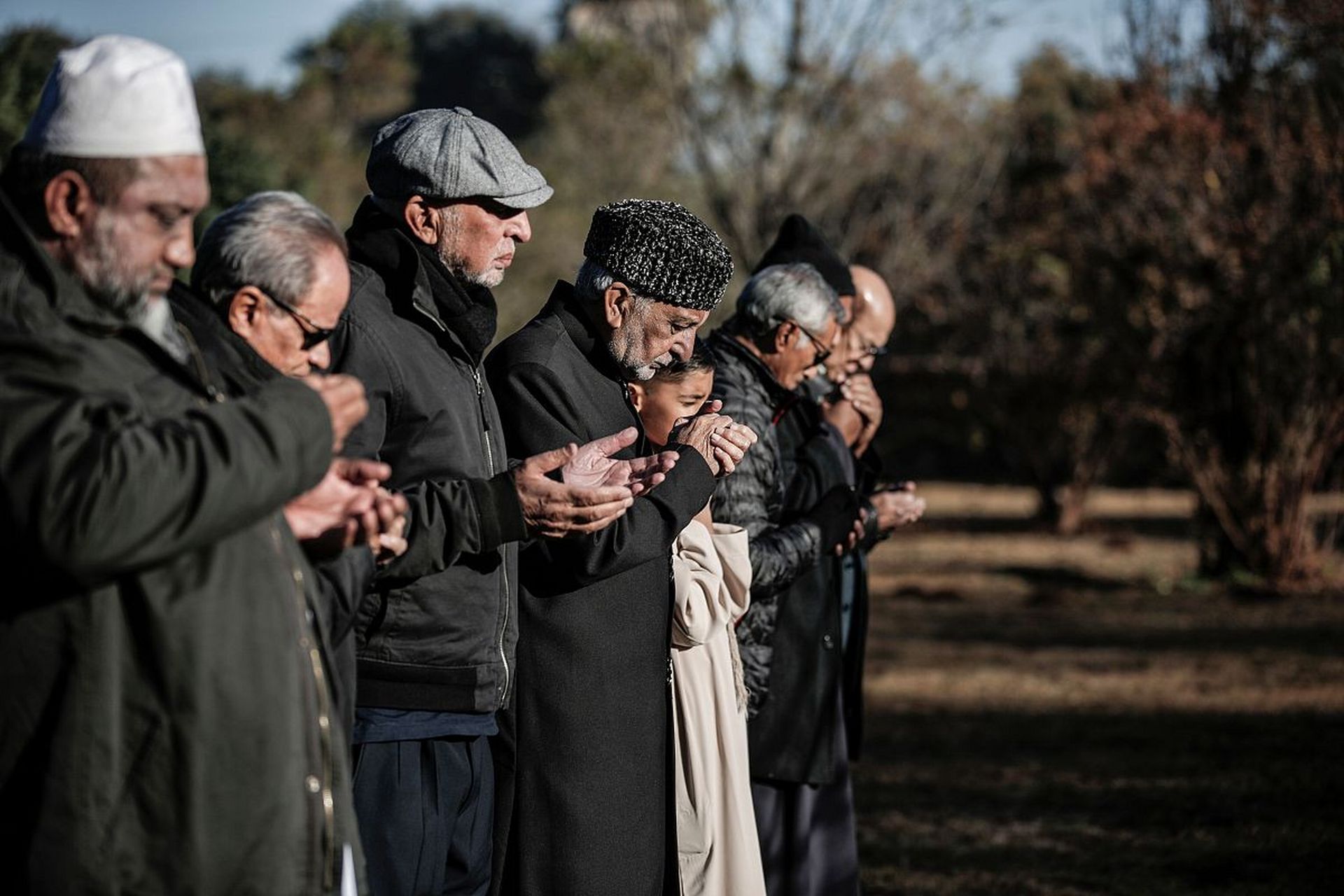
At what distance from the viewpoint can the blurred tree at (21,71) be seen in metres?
6.94

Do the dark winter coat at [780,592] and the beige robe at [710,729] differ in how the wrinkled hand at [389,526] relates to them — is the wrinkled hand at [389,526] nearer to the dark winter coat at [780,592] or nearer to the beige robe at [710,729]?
the beige robe at [710,729]

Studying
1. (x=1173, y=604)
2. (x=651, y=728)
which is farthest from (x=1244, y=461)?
(x=651, y=728)

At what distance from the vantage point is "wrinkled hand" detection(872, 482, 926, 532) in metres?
4.82

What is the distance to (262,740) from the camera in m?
2.09

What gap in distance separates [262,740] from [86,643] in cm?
26

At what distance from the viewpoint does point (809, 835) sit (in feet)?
14.4

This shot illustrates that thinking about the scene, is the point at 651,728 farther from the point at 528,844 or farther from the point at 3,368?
the point at 3,368

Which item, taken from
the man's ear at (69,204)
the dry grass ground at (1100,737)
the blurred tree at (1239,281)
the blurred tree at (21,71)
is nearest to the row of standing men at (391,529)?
the man's ear at (69,204)

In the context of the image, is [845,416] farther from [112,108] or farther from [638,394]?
[112,108]

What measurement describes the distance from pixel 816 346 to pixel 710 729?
1.34 meters

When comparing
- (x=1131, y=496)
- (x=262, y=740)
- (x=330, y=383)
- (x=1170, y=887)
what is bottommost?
(x=1131, y=496)

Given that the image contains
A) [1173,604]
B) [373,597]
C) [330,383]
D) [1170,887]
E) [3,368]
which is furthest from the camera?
[1173,604]

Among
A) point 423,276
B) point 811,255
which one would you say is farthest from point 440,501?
point 811,255

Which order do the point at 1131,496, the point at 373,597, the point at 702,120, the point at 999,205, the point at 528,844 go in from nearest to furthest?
the point at 373,597 → the point at 528,844 → the point at 702,120 → the point at 999,205 → the point at 1131,496
